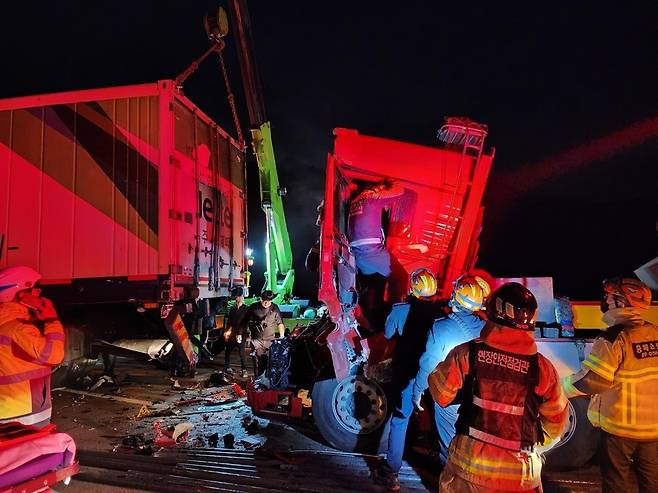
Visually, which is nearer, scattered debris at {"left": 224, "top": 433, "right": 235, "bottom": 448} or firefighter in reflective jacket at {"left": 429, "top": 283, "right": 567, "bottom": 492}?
firefighter in reflective jacket at {"left": 429, "top": 283, "right": 567, "bottom": 492}

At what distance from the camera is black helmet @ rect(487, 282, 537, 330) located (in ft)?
6.86

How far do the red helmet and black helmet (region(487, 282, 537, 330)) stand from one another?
3.56 feet

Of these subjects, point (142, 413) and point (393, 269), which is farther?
point (142, 413)

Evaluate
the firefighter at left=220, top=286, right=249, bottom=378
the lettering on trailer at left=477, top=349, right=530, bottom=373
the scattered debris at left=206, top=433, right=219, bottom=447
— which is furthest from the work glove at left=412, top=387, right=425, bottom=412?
the firefighter at left=220, top=286, right=249, bottom=378

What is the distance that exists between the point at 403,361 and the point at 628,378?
6.11ft

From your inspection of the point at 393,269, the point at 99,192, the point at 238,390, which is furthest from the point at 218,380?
the point at 393,269

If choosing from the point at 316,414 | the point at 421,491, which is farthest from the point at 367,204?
the point at 421,491

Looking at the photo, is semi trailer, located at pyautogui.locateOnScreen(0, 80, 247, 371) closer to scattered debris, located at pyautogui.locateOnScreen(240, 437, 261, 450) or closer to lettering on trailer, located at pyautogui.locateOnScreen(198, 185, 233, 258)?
lettering on trailer, located at pyautogui.locateOnScreen(198, 185, 233, 258)

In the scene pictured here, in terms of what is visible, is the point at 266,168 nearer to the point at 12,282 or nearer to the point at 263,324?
the point at 263,324

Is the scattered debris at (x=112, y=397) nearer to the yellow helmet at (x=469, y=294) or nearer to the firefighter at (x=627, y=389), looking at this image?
the yellow helmet at (x=469, y=294)

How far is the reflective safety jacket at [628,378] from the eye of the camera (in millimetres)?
2662

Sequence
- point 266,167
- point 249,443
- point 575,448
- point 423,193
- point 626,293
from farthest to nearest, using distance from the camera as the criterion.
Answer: point 266,167 → point 423,193 → point 249,443 → point 575,448 → point 626,293

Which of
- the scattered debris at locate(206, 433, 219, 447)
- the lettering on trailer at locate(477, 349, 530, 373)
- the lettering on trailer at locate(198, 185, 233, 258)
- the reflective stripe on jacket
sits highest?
the lettering on trailer at locate(198, 185, 233, 258)

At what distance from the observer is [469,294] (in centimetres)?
389
